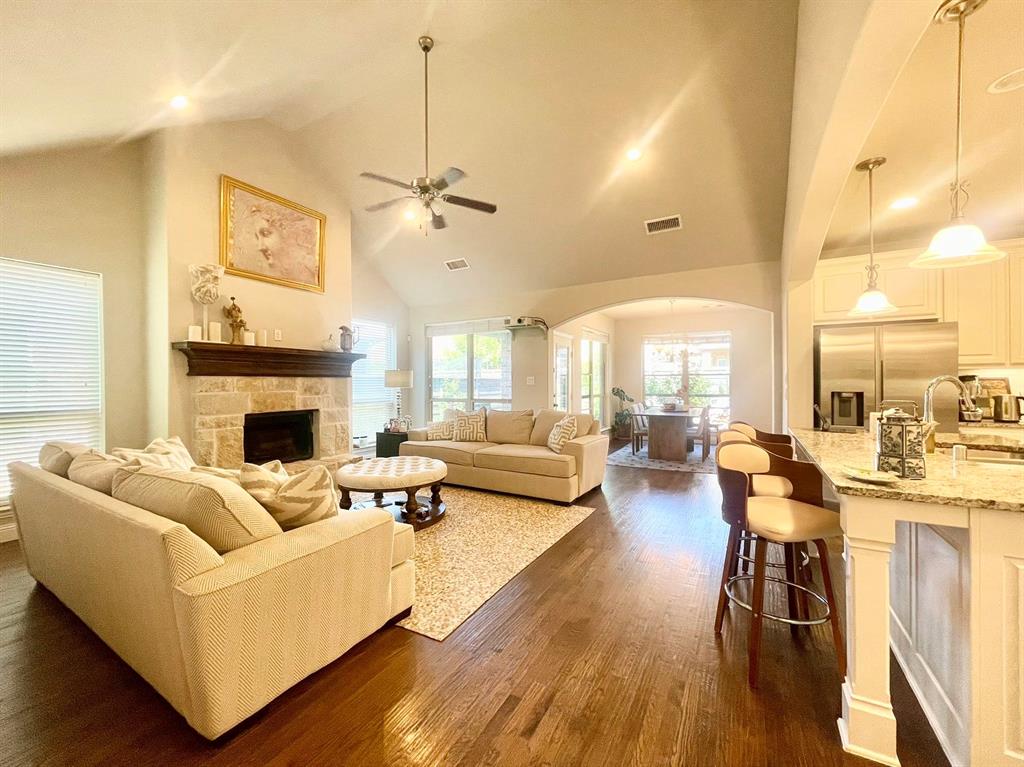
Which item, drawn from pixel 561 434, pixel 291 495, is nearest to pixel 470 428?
pixel 561 434

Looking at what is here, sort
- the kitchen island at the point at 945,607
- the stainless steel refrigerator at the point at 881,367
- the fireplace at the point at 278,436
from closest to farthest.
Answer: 1. the kitchen island at the point at 945,607
2. the stainless steel refrigerator at the point at 881,367
3. the fireplace at the point at 278,436

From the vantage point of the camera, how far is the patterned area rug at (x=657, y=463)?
20.0ft

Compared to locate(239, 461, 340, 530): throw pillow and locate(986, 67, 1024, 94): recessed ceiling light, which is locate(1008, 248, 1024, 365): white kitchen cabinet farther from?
locate(239, 461, 340, 530): throw pillow

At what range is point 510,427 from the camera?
17.2 ft

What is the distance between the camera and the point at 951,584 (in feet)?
4.66

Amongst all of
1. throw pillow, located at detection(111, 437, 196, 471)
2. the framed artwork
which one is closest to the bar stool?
throw pillow, located at detection(111, 437, 196, 471)

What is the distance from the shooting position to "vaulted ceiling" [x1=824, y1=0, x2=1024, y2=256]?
2.00 metres

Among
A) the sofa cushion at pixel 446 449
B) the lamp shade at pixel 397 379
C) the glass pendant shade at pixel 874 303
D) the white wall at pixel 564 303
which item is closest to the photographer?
the glass pendant shade at pixel 874 303

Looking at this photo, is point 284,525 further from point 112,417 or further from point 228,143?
point 228,143

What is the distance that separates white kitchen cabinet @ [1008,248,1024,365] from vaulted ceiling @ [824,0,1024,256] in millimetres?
323

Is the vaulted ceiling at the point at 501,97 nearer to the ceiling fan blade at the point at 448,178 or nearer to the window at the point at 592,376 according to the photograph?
the ceiling fan blade at the point at 448,178

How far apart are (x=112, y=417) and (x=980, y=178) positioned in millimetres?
7476

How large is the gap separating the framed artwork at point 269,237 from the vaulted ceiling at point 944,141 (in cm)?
526

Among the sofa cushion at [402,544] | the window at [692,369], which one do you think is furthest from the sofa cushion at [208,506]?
the window at [692,369]
